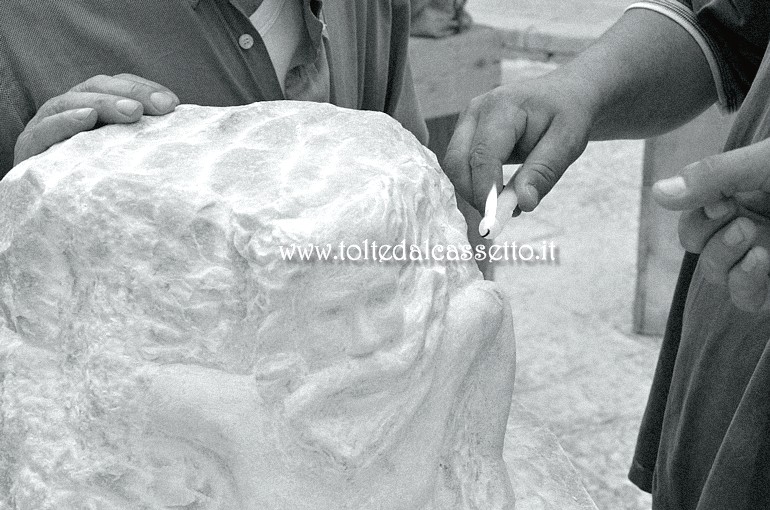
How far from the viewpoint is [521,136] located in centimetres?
138

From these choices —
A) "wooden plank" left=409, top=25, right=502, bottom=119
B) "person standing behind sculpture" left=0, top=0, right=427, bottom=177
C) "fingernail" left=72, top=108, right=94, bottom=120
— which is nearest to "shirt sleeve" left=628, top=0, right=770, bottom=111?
"person standing behind sculpture" left=0, top=0, right=427, bottom=177

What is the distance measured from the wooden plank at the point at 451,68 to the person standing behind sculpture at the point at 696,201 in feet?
3.30

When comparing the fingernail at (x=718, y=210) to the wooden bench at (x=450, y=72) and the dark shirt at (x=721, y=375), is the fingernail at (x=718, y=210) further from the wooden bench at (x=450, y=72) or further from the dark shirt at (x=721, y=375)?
the wooden bench at (x=450, y=72)

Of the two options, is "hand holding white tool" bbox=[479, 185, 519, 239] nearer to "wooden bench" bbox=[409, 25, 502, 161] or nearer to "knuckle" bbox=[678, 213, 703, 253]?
"knuckle" bbox=[678, 213, 703, 253]

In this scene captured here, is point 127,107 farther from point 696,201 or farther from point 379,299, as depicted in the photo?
point 696,201

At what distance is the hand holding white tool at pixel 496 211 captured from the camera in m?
1.18

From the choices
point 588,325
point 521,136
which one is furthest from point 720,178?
point 588,325

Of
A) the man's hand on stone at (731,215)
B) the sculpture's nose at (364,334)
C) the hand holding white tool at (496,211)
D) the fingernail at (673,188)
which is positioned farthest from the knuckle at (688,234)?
the sculpture's nose at (364,334)

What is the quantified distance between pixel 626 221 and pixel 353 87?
100 inches

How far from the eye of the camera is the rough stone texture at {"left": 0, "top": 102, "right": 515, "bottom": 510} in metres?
0.98

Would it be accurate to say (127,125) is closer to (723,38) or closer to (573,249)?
(723,38)

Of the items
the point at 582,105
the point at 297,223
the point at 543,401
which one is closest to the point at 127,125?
the point at 297,223

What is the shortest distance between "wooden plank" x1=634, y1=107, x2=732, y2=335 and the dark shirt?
49.2 inches

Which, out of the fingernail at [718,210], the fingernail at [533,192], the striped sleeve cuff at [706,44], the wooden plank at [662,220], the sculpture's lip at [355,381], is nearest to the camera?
the sculpture's lip at [355,381]
